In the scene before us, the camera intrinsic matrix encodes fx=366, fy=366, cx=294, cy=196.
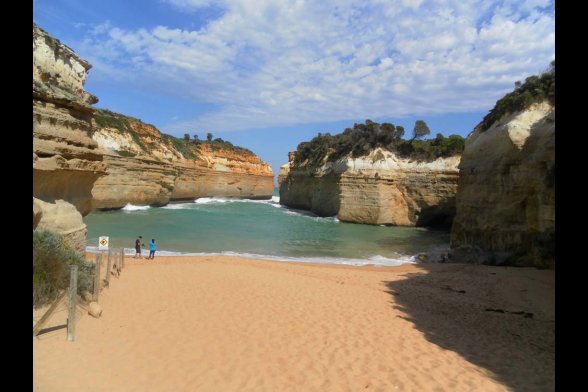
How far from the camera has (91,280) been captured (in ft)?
25.2

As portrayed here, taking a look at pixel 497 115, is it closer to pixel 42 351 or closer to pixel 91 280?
pixel 91 280

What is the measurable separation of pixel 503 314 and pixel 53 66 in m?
12.6

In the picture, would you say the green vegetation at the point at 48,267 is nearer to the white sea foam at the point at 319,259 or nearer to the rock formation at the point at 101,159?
the rock formation at the point at 101,159

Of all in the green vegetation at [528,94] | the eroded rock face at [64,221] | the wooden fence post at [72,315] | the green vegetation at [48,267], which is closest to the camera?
the wooden fence post at [72,315]

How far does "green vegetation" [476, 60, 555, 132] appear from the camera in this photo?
15555 millimetres

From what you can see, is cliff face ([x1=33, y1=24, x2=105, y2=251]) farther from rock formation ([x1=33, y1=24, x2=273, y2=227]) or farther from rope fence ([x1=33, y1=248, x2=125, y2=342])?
rope fence ([x1=33, y1=248, x2=125, y2=342])

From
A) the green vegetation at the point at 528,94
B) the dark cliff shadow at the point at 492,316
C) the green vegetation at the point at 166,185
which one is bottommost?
the dark cliff shadow at the point at 492,316

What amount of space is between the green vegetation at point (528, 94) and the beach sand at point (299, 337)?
799 cm

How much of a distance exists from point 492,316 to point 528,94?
37.7 feet

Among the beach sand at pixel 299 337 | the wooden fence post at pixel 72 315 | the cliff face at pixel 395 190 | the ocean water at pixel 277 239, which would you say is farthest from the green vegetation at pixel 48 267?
the cliff face at pixel 395 190

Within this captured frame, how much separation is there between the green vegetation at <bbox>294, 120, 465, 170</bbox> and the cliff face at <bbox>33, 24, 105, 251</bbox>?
1203 inches

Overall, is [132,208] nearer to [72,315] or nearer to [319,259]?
[319,259]

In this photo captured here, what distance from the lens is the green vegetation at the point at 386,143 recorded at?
112 ft
